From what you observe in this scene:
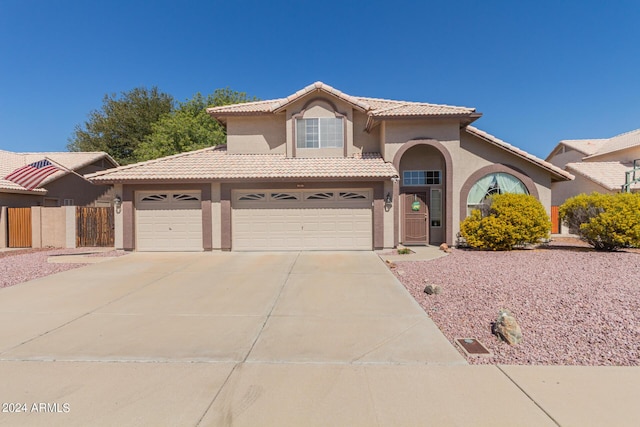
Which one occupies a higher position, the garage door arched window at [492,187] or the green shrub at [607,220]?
the garage door arched window at [492,187]

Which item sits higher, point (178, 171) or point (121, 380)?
point (178, 171)

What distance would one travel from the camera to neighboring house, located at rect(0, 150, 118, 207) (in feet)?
53.5

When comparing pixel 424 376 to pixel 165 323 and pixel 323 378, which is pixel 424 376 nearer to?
pixel 323 378

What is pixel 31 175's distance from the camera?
1714 cm

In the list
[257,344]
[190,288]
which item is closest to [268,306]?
Answer: [257,344]

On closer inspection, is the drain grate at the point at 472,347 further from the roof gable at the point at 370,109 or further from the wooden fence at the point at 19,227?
the wooden fence at the point at 19,227

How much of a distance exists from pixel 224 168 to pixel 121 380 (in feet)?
34.7

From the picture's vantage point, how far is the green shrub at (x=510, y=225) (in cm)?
1184

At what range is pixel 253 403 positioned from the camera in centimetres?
323

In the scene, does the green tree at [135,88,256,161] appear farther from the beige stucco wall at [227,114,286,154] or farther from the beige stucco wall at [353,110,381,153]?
the beige stucco wall at [353,110,381,153]

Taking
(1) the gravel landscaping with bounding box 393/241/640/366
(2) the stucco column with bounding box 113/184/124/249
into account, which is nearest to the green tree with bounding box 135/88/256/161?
(2) the stucco column with bounding box 113/184/124/249

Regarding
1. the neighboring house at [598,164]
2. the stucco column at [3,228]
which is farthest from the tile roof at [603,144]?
the stucco column at [3,228]

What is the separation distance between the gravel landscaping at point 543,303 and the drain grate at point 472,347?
0.09 meters

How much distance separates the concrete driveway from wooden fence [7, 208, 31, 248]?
10.1 meters
